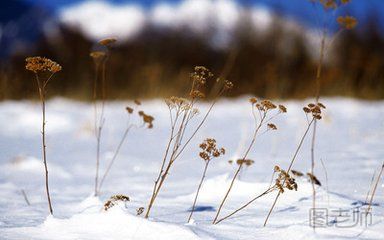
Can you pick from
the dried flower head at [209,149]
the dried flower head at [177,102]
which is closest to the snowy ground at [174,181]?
the dried flower head at [209,149]

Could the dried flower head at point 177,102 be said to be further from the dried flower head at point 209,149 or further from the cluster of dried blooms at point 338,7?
the cluster of dried blooms at point 338,7

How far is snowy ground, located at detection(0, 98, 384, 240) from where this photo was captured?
60.7 inches

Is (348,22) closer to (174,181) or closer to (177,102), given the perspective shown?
(177,102)

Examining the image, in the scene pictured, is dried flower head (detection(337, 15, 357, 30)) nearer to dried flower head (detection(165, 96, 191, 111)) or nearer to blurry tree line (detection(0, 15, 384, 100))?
dried flower head (detection(165, 96, 191, 111))

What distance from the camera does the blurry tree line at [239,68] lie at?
7.88 meters

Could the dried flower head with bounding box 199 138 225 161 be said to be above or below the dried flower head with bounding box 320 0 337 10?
below

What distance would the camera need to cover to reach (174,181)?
269 cm

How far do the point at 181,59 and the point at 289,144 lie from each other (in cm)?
1224

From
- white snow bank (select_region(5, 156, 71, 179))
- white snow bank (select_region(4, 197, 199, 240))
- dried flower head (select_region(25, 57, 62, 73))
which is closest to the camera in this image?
white snow bank (select_region(4, 197, 199, 240))

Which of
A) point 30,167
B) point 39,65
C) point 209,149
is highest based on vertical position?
point 39,65

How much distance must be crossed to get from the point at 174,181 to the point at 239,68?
9493 millimetres

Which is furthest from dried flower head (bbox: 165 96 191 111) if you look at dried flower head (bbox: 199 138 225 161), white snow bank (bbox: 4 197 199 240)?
white snow bank (bbox: 4 197 199 240)

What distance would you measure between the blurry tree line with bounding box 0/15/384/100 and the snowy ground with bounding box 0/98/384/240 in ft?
3.17

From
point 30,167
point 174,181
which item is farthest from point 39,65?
point 30,167
